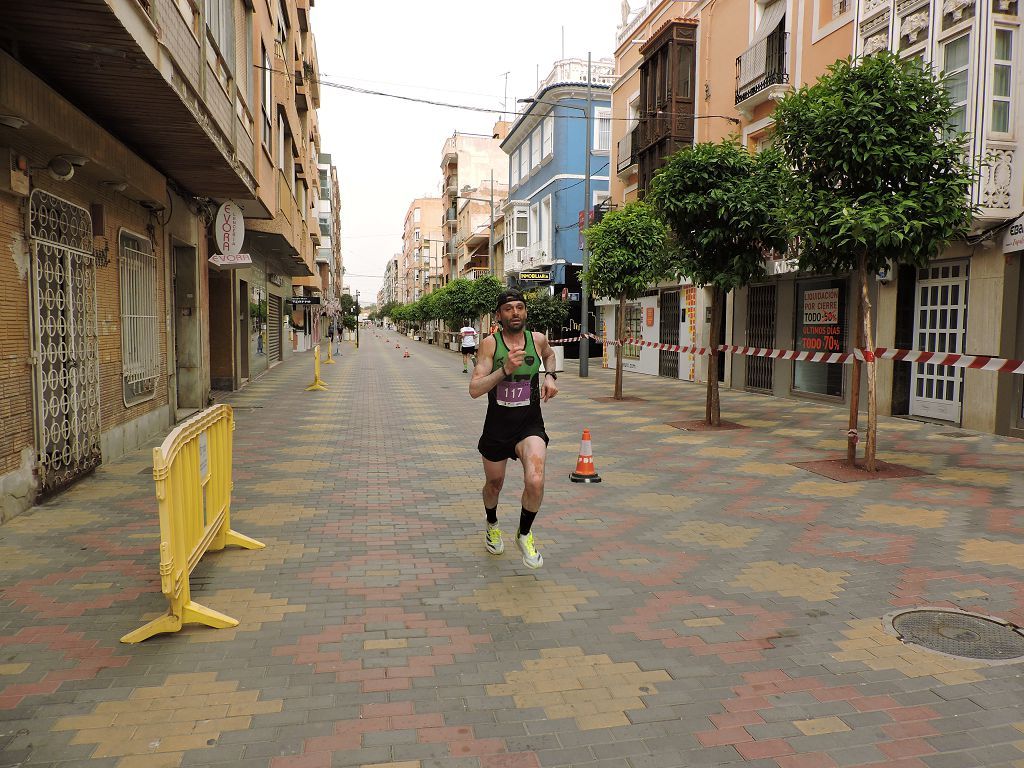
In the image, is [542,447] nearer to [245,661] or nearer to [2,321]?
[245,661]

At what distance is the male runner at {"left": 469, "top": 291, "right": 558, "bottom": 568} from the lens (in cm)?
507

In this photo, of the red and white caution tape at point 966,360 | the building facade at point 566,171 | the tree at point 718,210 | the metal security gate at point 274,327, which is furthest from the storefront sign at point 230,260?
Answer: the building facade at point 566,171

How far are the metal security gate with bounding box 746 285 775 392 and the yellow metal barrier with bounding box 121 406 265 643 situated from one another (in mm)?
14984

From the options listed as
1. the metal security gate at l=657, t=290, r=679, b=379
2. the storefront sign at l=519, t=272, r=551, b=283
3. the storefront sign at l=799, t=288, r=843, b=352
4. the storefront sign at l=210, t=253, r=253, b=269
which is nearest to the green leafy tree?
the storefront sign at l=519, t=272, r=551, b=283

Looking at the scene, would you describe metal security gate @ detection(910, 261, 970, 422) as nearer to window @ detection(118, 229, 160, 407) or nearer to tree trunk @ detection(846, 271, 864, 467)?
tree trunk @ detection(846, 271, 864, 467)

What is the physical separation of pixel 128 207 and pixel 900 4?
1206 cm

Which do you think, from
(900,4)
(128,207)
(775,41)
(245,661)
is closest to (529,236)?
(775,41)

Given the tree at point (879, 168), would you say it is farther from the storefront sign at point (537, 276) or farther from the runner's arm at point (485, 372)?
the storefront sign at point (537, 276)

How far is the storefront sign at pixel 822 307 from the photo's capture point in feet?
51.1

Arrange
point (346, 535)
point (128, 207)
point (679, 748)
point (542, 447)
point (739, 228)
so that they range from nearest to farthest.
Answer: point (679, 748)
point (542, 447)
point (346, 535)
point (128, 207)
point (739, 228)

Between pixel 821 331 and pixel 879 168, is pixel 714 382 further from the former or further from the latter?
pixel 821 331

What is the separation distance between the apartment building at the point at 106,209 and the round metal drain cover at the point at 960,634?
21.4 ft

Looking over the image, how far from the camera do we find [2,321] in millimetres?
6316

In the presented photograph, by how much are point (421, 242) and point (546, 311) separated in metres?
87.4
